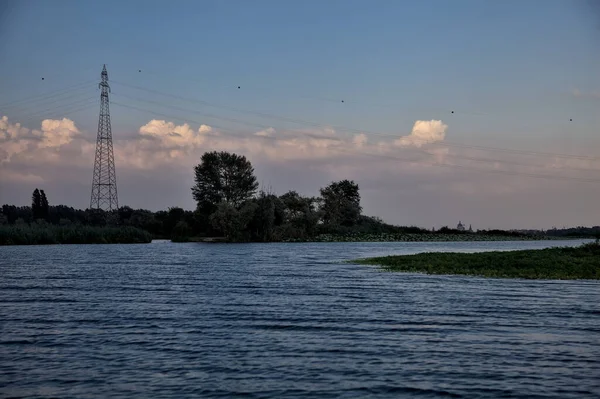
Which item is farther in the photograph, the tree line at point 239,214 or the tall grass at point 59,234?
the tree line at point 239,214

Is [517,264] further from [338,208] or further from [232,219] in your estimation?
[338,208]

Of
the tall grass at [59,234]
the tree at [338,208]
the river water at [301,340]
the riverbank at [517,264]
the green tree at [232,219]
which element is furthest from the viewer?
the tree at [338,208]

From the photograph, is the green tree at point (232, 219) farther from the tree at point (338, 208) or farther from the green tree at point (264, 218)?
the tree at point (338, 208)

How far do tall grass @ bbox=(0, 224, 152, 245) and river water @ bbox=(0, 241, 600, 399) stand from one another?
Result: 221 feet

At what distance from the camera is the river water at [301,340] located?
16938 millimetres

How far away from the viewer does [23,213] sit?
648ft

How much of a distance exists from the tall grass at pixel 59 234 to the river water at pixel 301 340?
2649 inches

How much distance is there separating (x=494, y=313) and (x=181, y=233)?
415ft

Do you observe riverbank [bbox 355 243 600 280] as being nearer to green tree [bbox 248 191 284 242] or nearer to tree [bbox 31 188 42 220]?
green tree [bbox 248 191 284 242]

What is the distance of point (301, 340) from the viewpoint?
23.0 m

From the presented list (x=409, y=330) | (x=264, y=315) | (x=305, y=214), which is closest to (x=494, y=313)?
(x=409, y=330)

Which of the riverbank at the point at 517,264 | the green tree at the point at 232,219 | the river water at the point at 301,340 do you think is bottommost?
the river water at the point at 301,340

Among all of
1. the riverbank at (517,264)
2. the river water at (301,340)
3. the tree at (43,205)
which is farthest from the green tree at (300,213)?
the river water at (301,340)

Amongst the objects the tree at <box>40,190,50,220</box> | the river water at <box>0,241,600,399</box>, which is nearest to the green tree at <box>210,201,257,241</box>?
the tree at <box>40,190,50,220</box>
